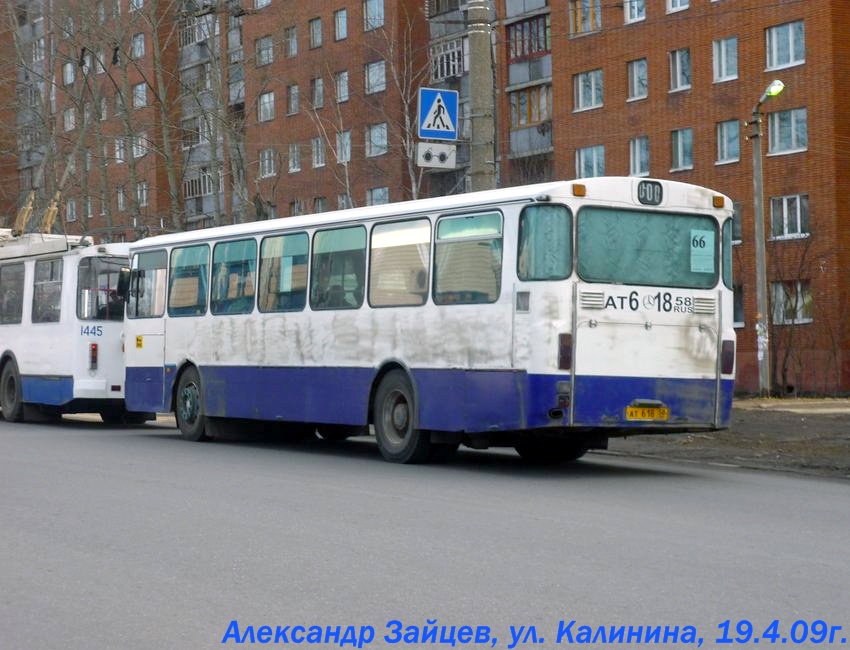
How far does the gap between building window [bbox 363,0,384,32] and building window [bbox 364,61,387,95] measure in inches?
57.3

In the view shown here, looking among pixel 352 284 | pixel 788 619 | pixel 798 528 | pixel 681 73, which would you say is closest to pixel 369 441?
pixel 352 284

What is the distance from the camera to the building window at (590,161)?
53.5 m

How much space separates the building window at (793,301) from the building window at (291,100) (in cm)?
2534

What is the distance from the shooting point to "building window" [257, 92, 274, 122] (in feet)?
220

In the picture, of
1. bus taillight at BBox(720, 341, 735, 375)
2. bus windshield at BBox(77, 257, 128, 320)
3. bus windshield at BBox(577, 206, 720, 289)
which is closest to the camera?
bus windshield at BBox(577, 206, 720, 289)

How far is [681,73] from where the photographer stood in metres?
50.7

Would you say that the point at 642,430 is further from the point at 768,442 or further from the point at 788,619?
the point at 788,619

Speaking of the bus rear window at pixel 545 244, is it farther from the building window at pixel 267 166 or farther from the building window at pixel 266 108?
the building window at pixel 266 108

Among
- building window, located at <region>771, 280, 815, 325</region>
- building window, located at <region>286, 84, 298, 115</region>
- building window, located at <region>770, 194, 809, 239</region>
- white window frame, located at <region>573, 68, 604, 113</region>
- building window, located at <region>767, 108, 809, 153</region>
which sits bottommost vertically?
building window, located at <region>771, 280, 815, 325</region>

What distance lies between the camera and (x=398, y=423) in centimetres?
1725

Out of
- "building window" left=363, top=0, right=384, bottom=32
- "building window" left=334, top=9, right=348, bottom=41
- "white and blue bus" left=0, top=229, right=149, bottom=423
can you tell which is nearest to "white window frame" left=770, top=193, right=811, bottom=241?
"building window" left=363, top=0, right=384, bottom=32

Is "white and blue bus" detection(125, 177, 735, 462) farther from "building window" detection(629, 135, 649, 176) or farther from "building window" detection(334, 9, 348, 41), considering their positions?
"building window" detection(334, 9, 348, 41)

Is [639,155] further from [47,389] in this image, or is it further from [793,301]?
[47,389]

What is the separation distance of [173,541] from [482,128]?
11.4m
